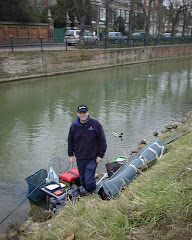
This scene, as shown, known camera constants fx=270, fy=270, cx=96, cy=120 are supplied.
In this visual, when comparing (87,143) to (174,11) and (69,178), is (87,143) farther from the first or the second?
(174,11)

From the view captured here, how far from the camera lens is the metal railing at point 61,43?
22.9m

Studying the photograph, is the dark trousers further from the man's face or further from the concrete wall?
the concrete wall

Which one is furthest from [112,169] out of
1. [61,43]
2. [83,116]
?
[61,43]

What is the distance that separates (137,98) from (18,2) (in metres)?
22.0

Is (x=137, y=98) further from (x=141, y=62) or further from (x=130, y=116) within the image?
(x=141, y=62)

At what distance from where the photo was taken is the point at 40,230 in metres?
4.00

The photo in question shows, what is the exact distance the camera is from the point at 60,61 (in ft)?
74.1

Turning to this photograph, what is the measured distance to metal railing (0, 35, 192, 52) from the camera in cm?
2293

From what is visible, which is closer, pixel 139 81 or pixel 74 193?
pixel 74 193

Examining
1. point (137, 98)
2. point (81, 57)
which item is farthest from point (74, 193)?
point (81, 57)

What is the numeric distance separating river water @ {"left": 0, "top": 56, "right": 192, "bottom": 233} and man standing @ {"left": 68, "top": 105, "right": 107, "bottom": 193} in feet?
5.35

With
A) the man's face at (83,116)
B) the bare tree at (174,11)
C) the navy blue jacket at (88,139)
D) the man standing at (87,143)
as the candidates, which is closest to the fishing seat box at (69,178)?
the man standing at (87,143)

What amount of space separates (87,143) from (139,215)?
181cm

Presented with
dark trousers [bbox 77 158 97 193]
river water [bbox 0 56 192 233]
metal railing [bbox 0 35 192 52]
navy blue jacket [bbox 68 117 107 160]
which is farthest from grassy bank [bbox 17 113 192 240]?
metal railing [bbox 0 35 192 52]
